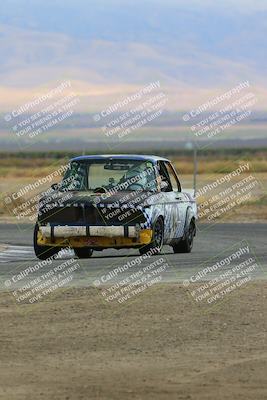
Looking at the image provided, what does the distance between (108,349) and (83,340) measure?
0.49 metres

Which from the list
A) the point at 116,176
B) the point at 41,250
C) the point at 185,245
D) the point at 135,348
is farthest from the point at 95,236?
the point at 135,348

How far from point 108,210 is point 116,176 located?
1.32 meters

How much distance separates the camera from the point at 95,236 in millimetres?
21031

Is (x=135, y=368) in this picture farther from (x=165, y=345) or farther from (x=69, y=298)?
(x=69, y=298)

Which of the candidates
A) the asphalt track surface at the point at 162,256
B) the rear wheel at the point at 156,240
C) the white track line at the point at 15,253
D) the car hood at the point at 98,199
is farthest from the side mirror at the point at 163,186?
the white track line at the point at 15,253

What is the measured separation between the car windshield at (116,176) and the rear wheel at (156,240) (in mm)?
632

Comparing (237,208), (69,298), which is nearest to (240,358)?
(69,298)

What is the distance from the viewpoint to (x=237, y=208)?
133 feet

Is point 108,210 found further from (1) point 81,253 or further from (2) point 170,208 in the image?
(1) point 81,253

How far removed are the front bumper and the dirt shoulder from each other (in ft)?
16.8

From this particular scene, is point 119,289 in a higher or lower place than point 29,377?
lower

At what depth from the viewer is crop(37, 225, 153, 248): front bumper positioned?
68.7 feet

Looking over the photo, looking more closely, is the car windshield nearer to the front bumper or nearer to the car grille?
the car grille

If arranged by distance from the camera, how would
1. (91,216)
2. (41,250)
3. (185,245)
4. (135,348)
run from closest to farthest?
(135,348), (91,216), (41,250), (185,245)
